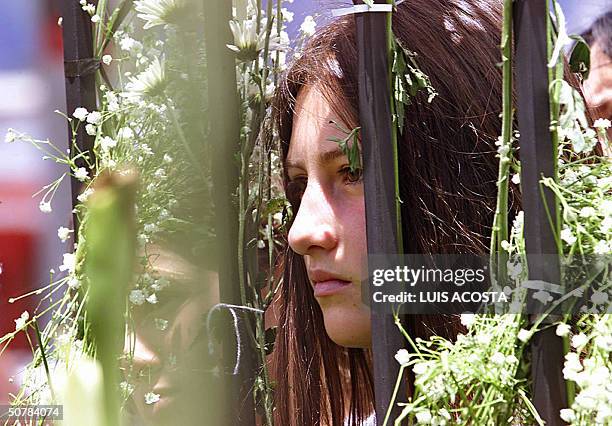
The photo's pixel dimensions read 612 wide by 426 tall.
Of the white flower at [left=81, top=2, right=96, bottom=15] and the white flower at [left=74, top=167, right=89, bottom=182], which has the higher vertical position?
the white flower at [left=81, top=2, right=96, bottom=15]

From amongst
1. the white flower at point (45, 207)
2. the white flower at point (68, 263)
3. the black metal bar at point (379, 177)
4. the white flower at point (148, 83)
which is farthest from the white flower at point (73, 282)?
the black metal bar at point (379, 177)

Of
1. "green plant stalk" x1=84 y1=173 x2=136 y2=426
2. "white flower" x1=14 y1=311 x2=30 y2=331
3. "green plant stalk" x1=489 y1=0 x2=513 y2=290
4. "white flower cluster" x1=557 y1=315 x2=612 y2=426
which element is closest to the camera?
"green plant stalk" x1=84 y1=173 x2=136 y2=426

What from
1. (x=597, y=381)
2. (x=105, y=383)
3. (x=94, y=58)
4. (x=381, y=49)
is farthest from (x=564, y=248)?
(x=94, y=58)

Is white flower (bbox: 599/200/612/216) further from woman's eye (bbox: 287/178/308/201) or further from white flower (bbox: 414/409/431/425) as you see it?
woman's eye (bbox: 287/178/308/201)

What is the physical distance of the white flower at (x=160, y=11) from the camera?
0.89 metres

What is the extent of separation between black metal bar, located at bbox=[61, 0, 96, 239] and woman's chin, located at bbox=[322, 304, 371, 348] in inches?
14.3

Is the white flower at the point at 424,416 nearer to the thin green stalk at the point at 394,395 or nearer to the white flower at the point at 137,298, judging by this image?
the thin green stalk at the point at 394,395

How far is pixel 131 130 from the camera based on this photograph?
3.16 ft

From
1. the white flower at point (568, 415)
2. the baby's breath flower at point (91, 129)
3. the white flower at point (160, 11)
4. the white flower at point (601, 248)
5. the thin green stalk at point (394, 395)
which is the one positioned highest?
the white flower at point (160, 11)

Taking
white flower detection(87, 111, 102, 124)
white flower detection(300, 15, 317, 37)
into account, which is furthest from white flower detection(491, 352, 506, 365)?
white flower detection(87, 111, 102, 124)

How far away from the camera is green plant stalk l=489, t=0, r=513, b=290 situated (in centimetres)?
67

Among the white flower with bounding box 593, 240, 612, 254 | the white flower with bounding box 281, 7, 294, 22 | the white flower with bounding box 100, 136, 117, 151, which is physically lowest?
the white flower with bounding box 593, 240, 612, 254

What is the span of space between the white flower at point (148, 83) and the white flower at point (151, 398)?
374mm

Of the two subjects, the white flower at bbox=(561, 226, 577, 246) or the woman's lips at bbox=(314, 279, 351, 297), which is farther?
the woman's lips at bbox=(314, 279, 351, 297)
